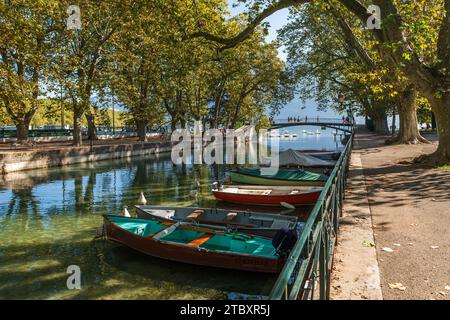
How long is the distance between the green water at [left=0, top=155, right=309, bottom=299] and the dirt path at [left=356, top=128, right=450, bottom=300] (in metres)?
3.34

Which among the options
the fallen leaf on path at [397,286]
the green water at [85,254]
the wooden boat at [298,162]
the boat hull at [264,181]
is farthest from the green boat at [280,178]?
the fallen leaf on path at [397,286]

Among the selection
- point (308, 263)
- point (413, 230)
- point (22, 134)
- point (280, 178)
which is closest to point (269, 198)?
point (280, 178)

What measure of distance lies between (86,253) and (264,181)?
12.4 metres

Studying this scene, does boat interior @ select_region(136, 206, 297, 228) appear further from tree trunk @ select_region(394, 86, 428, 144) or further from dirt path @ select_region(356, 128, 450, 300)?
tree trunk @ select_region(394, 86, 428, 144)

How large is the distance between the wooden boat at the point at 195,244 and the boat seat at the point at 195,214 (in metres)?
1.57

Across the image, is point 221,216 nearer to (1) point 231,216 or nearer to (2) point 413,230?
(1) point 231,216

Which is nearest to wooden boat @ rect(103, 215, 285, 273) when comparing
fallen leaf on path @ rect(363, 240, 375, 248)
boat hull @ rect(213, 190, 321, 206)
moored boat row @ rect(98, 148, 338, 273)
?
moored boat row @ rect(98, 148, 338, 273)

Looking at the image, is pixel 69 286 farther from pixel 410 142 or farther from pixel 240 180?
pixel 410 142

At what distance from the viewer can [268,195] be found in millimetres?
17812

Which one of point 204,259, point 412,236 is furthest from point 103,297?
point 412,236

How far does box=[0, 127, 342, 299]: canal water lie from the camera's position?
912 centimetres

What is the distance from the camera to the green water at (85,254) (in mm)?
9109

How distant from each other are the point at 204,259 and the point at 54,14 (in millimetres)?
30613

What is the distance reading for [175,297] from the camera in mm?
8758
